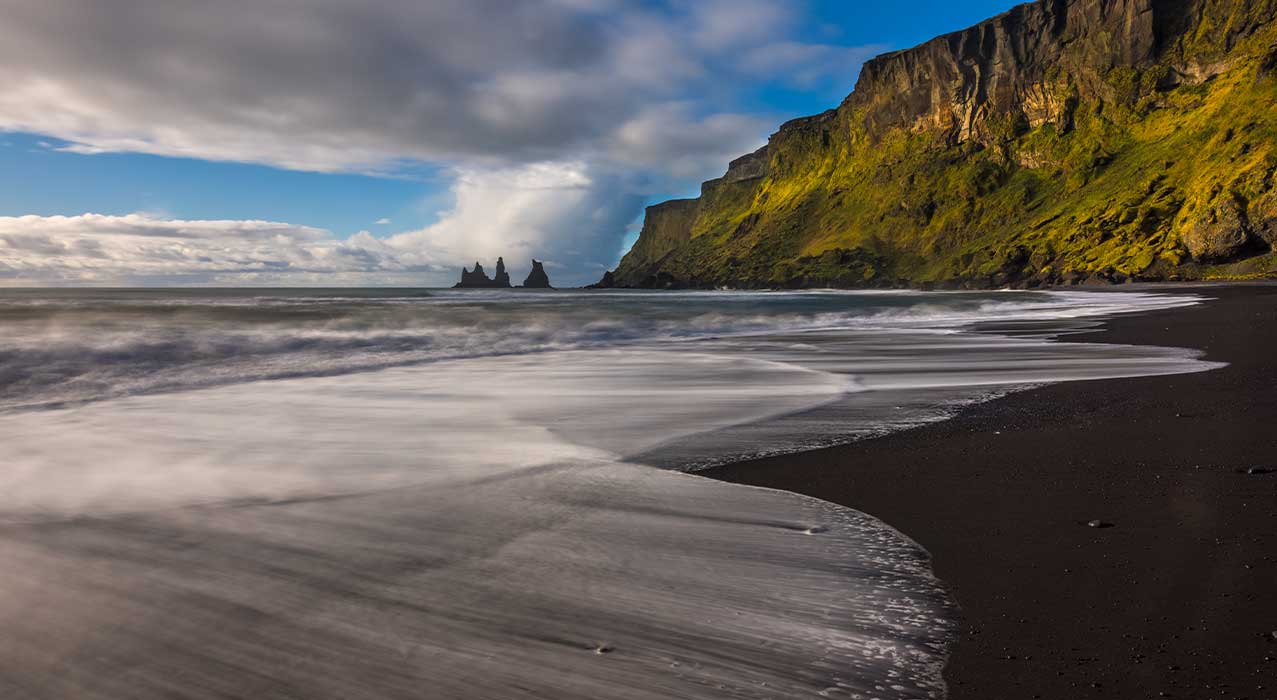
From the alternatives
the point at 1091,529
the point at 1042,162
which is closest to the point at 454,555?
the point at 1091,529

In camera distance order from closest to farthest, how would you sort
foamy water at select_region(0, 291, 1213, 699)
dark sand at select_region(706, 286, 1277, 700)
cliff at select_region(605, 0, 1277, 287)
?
dark sand at select_region(706, 286, 1277, 700) < foamy water at select_region(0, 291, 1213, 699) < cliff at select_region(605, 0, 1277, 287)

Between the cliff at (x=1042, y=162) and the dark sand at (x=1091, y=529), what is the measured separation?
68848 millimetres

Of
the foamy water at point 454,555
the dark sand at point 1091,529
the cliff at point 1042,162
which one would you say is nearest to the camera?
the dark sand at point 1091,529

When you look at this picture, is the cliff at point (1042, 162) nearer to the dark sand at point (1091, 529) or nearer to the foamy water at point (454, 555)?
the dark sand at point (1091, 529)

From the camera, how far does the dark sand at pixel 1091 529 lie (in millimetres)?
2406

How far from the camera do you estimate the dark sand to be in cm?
241

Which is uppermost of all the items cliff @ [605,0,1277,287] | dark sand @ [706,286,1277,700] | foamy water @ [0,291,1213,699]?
cliff @ [605,0,1277,287]

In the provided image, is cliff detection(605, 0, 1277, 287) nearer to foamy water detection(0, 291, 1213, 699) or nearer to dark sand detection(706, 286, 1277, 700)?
dark sand detection(706, 286, 1277, 700)

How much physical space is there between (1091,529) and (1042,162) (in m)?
130

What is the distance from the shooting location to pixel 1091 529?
3740 millimetres

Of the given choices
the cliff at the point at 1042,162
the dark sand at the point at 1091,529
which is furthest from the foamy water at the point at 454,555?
the cliff at the point at 1042,162

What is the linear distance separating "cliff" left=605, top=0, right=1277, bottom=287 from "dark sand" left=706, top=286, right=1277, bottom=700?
68.8m

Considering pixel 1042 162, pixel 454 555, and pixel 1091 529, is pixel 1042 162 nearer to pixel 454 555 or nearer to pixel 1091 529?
pixel 1091 529

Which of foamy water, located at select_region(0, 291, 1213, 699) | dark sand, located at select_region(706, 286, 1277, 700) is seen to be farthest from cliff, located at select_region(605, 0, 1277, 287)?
foamy water, located at select_region(0, 291, 1213, 699)
